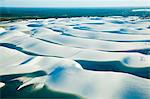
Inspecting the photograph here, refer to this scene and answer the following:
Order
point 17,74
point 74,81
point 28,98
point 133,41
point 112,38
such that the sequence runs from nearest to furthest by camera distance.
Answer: point 28,98 < point 74,81 < point 17,74 < point 133,41 < point 112,38

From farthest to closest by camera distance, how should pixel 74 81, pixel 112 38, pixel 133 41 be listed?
pixel 112 38 < pixel 133 41 < pixel 74 81

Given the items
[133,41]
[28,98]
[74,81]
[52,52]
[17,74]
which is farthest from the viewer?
[133,41]

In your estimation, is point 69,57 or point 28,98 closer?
point 28,98

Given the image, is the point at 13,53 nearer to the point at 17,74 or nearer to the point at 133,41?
the point at 17,74

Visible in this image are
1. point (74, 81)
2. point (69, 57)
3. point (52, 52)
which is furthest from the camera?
point (52, 52)

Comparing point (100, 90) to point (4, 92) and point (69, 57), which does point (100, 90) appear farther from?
point (69, 57)

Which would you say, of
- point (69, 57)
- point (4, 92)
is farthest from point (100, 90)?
point (69, 57)

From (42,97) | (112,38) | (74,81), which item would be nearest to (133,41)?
(112,38)

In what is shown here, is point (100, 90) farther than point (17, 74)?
No
